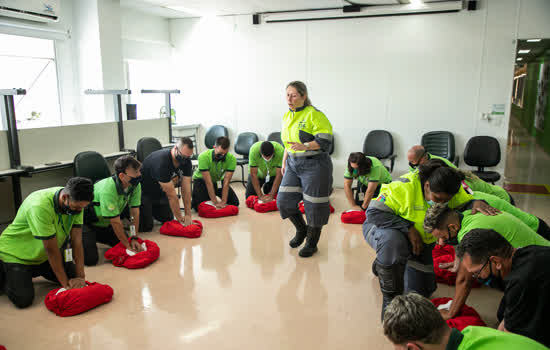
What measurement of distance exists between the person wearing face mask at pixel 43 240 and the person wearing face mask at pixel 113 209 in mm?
516

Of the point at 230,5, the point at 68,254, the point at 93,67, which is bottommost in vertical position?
the point at 68,254

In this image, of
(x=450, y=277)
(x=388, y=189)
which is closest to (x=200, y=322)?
(x=388, y=189)

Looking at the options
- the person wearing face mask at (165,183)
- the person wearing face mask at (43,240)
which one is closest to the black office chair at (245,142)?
the person wearing face mask at (165,183)

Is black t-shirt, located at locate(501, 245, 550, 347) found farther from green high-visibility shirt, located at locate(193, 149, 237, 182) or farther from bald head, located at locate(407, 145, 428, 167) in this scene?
green high-visibility shirt, located at locate(193, 149, 237, 182)

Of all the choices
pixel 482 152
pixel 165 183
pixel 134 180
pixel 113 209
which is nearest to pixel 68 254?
pixel 113 209

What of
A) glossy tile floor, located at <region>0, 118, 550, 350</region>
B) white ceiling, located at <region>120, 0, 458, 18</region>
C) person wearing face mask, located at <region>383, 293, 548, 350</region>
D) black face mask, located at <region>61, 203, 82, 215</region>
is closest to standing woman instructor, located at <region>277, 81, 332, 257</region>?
glossy tile floor, located at <region>0, 118, 550, 350</region>

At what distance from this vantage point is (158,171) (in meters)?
4.42

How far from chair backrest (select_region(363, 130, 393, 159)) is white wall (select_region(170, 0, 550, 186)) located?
20 centimetres

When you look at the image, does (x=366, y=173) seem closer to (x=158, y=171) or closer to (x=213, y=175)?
(x=213, y=175)

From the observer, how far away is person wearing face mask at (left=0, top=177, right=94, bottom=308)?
2775 millimetres

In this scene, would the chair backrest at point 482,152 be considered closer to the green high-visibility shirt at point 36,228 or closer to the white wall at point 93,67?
the white wall at point 93,67

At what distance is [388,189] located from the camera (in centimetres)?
267

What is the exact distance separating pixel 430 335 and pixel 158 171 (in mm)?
3594

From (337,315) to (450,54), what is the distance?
474 cm
